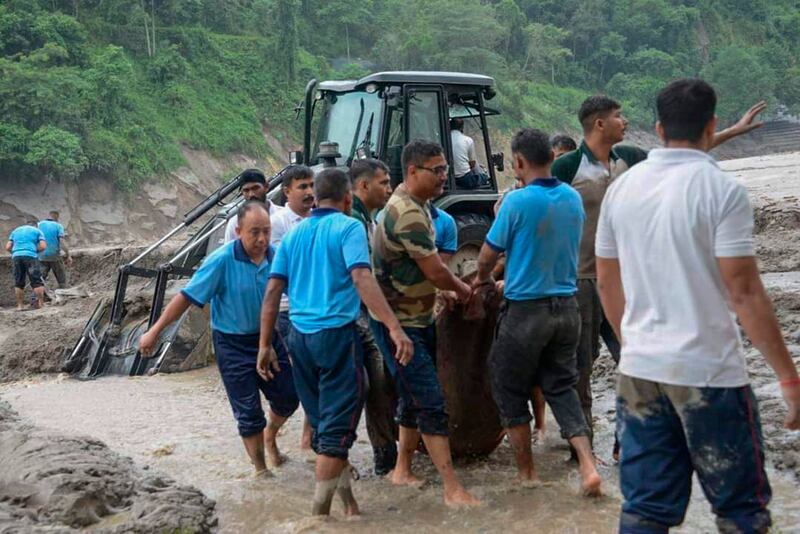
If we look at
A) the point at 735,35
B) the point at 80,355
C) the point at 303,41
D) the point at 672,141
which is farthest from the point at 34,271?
the point at 735,35

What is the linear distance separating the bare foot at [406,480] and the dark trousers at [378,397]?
24 centimetres

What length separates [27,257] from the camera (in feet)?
52.2

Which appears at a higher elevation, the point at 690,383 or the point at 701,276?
the point at 701,276

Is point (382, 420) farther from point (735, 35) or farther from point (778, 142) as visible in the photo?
point (735, 35)

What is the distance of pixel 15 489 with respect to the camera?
4.29 m

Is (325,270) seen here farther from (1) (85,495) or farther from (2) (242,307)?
(1) (85,495)

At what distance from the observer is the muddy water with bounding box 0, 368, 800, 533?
416 cm

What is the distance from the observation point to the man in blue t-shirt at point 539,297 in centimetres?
423

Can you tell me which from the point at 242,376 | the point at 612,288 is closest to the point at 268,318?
the point at 242,376

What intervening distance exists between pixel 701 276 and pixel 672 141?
0.43 m

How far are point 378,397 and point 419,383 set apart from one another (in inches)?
23.3

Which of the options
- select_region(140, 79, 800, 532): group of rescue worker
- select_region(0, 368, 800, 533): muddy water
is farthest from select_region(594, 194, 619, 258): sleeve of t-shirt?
select_region(0, 368, 800, 533): muddy water

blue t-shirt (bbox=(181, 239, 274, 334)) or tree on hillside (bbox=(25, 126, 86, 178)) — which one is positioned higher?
tree on hillside (bbox=(25, 126, 86, 178))

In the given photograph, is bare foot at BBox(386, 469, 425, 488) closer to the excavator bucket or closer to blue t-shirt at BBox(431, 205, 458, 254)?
blue t-shirt at BBox(431, 205, 458, 254)
